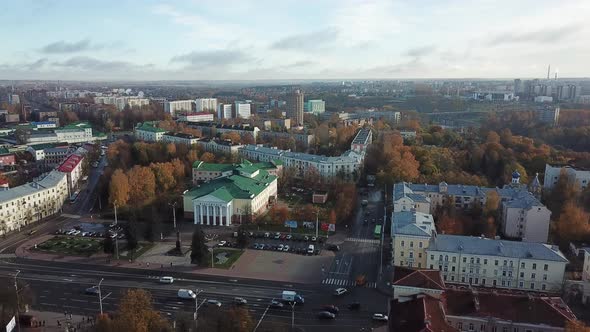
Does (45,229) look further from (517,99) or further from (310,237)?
(517,99)

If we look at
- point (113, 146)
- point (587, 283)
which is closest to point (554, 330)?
point (587, 283)

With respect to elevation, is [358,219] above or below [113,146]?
below

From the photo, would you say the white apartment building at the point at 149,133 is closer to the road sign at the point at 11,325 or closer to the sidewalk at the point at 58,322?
the sidewalk at the point at 58,322

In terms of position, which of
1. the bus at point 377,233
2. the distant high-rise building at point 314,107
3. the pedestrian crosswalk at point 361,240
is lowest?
the pedestrian crosswalk at point 361,240

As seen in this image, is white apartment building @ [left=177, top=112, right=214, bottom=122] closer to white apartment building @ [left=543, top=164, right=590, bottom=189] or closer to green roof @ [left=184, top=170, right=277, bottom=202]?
green roof @ [left=184, top=170, right=277, bottom=202]

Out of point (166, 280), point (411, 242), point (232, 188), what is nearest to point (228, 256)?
point (166, 280)

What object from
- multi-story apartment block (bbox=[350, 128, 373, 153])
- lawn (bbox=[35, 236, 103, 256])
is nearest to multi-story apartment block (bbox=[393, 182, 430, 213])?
multi-story apartment block (bbox=[350, 128, 373, 153])

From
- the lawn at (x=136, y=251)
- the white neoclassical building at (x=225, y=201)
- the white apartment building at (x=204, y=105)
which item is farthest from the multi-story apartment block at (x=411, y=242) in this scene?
the white apartment building at (x=204, y=105)
